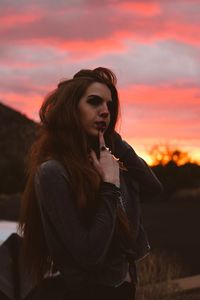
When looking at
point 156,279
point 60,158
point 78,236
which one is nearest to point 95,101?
point 60,158

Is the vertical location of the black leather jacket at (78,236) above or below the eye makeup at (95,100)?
below

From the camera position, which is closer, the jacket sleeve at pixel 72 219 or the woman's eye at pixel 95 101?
the jacket sleeve at pixel 72 219

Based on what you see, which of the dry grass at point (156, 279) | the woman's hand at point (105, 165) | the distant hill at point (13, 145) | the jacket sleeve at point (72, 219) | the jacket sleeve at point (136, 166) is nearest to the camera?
the jacket sleeve at point (72, 219)

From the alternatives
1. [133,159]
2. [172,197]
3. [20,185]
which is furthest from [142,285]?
[20,185]

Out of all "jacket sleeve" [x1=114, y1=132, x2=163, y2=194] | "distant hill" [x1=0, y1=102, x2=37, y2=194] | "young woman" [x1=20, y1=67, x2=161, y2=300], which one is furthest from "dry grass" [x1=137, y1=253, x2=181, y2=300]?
"distant hill" [x1=0, y1=102, x2=37, y2=194]

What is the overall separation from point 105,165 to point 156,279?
5.95 m

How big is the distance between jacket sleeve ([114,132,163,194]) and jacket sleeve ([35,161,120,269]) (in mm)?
609

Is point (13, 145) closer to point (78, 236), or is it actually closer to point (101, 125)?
point (101, 125)

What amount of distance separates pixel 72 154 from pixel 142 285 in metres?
5.70

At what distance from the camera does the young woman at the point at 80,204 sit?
244 cm

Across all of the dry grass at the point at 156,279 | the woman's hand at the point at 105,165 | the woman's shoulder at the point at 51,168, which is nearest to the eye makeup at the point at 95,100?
the woman's hand at the point at 105,165

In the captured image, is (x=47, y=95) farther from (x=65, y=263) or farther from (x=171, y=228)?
(x=171, y=228)

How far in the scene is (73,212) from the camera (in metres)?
2.43

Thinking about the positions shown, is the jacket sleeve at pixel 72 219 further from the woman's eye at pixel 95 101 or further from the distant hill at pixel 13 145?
the distant hill at pixel 13 145
